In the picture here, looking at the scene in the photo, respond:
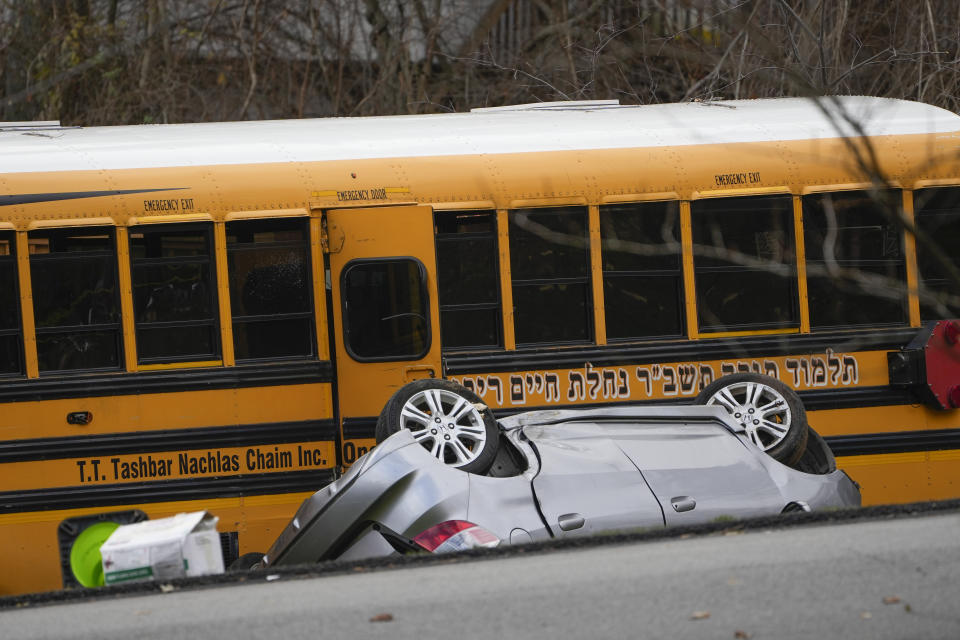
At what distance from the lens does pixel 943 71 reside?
40.8 feet

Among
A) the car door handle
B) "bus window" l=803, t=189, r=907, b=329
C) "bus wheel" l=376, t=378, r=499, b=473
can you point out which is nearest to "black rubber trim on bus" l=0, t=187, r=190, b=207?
"bus wheel" l=376, t=378, r=499, b=473

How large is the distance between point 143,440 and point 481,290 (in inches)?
90.7

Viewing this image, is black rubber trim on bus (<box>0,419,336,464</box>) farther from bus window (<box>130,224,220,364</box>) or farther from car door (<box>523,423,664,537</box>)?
car door (<box>523,423,664,537</box>)

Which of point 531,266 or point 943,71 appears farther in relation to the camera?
point 943,71

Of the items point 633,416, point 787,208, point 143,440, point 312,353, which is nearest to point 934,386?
point 787,208

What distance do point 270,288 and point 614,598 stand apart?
3712mm

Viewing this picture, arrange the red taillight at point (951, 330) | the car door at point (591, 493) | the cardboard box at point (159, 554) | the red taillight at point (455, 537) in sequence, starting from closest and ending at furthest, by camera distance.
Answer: the cardboard box at point (159, 554)
the red taillight at point (455, 537)
the car door at point (591, 493)
the red taillight at point (951, 330)

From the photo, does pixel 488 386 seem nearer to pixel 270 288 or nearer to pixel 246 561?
pixel 270 288

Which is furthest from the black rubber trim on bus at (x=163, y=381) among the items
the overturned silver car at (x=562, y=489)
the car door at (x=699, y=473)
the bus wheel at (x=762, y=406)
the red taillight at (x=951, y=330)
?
the red taillight at (x=951, y=330)

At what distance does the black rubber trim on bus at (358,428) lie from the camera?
7184 mm

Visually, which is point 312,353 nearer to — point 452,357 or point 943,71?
point 452,357

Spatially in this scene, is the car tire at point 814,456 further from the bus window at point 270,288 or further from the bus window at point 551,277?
the bus window at point 270,288

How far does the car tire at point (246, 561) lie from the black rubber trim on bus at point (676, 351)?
1623 mm

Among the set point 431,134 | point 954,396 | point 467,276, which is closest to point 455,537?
point 467,276
